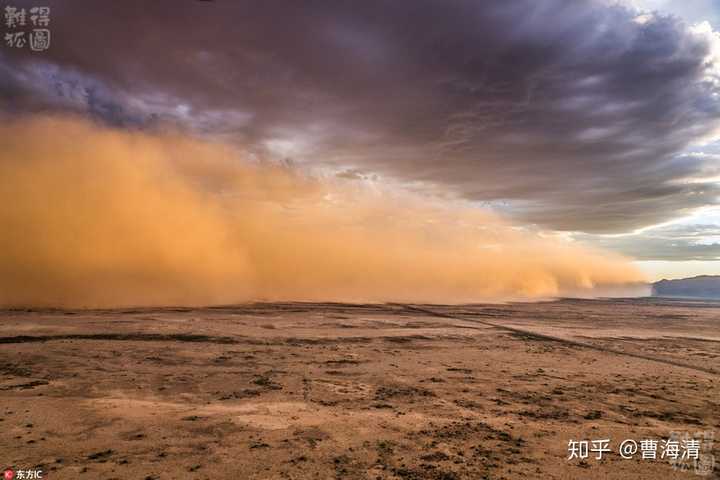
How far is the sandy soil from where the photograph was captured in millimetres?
6598

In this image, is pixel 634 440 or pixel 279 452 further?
pixel 634 440

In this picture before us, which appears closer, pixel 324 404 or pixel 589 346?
pixel 324 404

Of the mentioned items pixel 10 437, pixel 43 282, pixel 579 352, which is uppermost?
pixel 43 282

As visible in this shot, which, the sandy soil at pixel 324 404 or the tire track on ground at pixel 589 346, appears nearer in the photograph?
the sandy soil at pixel 324 404

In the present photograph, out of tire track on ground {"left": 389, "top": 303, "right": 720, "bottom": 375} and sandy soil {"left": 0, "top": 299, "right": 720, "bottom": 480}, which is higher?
sandy soil {"left": 0, "top": 299, "right": 720, "bottom": 480}

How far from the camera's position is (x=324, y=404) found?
31.4ft

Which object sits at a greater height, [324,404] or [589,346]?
[324,404]

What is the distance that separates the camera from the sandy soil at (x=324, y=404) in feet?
21.6

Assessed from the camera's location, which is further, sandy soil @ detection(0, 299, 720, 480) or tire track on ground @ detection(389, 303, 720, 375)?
tire track on ground @ detection(389, 303, 720, 375)

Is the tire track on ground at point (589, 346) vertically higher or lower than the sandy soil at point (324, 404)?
lower

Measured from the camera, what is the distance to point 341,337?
19453mm

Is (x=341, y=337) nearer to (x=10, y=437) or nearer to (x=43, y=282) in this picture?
(x=10, y=437)

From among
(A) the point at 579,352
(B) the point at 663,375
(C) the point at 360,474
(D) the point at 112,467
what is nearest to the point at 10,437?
(D) the point at 112,467

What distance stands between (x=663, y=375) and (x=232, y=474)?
15.0m
